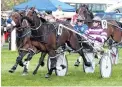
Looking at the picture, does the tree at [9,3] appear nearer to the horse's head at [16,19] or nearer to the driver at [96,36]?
the driver at [96,36]

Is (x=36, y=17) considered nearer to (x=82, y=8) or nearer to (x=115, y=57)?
(x=82, y=8)

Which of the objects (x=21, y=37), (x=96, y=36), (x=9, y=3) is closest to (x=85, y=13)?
(x=96, y=36)

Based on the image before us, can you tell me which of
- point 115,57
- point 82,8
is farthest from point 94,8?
point 82,8

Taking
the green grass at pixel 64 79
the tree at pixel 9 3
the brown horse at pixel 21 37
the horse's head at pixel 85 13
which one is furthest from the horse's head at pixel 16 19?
the tree at pixel 9 3

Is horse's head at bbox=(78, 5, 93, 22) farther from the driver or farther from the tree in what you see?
the tree

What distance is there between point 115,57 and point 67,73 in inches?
163

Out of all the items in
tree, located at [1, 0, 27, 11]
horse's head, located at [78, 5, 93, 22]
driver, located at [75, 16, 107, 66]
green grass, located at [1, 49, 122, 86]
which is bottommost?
tree, located at [1, 0, 27, 11]

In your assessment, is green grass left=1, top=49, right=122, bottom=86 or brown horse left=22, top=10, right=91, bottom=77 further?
brown horse left=22, top=10, right=91, bottom=77

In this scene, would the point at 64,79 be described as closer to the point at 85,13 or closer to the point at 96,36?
the point at 96,36

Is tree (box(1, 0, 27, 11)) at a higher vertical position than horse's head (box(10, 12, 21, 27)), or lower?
lower

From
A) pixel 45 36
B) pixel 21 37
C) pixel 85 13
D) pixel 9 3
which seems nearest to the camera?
pixel 45 36

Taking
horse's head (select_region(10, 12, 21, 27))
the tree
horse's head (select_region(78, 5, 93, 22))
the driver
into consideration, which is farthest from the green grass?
the tree

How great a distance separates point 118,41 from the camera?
18922mm

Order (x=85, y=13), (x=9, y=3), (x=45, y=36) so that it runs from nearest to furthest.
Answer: (x=45, y=36) → (x=85, y=13) → (x=9, y=3)
